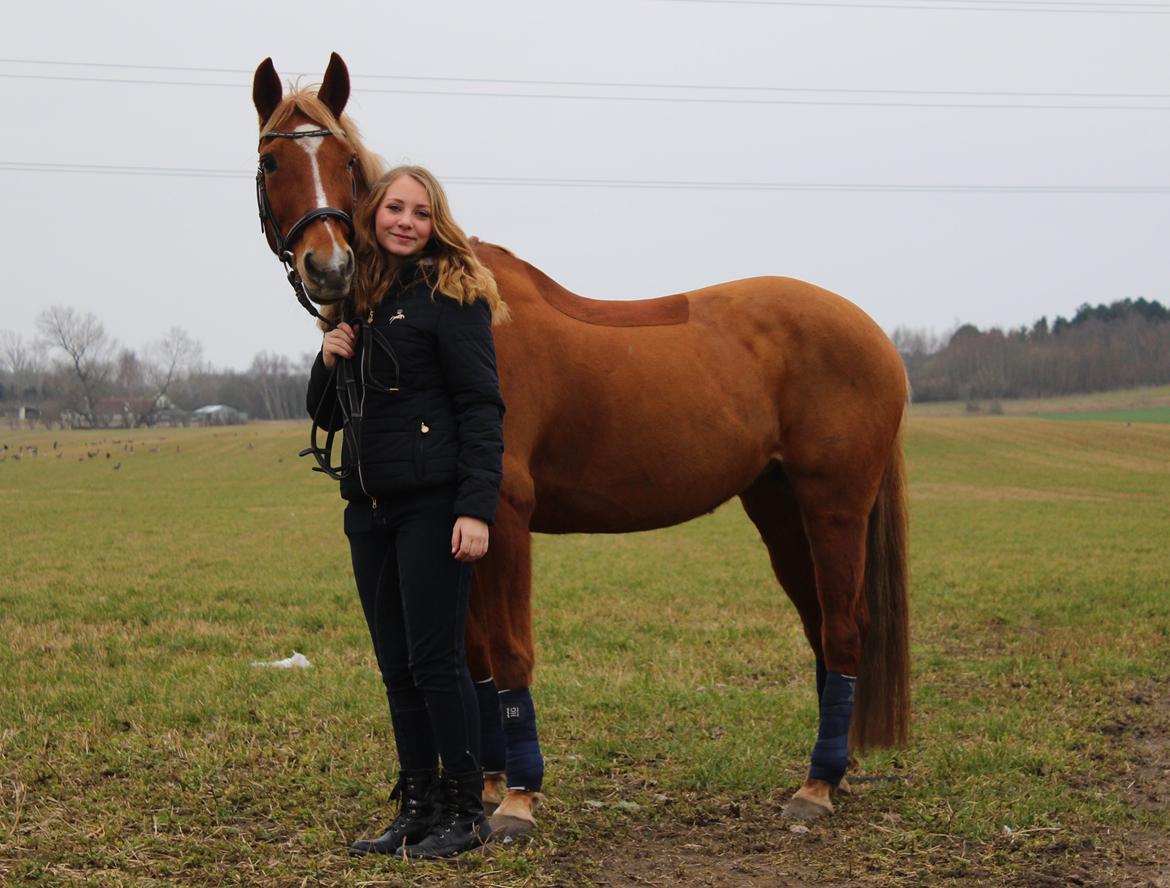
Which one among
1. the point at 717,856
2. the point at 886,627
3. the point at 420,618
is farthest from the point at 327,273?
the point at 886,627

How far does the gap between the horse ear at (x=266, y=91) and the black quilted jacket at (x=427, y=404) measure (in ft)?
2.86

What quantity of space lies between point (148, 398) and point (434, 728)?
99.4 metres

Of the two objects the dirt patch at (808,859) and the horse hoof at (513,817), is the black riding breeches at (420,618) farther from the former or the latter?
the dirt patch at (808,859)

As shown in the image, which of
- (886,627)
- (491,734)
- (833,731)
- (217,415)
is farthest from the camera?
(217,415)

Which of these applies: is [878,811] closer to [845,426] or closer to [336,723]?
[845,426]

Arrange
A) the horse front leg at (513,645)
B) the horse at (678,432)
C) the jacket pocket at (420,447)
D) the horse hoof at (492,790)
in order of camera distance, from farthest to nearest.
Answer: the horse hoof at (492,790) < the horse front leg at (513,645) < the horse at (678,432) < the jacket pocket at (420,447)

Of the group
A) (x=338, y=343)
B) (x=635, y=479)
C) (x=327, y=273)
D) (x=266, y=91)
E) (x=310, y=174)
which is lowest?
(x=635, y=479)

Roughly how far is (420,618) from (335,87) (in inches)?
75.0

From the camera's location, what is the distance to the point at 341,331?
3590 mm

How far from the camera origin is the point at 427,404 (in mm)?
3598

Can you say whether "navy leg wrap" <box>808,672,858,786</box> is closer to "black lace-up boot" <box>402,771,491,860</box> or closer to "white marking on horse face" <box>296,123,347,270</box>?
"black lace-up boot" <box>402,771,491,860</box>

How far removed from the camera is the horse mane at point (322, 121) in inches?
145

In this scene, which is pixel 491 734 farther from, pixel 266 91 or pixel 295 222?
pixel 266 91

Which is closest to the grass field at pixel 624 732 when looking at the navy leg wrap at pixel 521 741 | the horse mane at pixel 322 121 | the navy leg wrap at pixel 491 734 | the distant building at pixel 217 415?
the navy leg wrap at pixel 521 741
